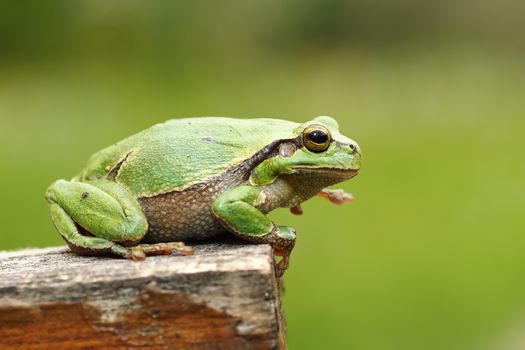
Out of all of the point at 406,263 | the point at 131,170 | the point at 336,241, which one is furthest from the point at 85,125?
the point at 131,170

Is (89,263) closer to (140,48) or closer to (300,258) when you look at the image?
(300,258)

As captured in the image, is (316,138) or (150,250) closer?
(150,250)

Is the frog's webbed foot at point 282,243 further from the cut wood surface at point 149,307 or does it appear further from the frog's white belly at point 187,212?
the cut wood surface at point 149,307

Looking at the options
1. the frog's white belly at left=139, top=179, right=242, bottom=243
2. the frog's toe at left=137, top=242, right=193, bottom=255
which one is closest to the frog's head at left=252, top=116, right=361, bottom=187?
the frog's white belly at left=139, top=179, right=242, bottom=243

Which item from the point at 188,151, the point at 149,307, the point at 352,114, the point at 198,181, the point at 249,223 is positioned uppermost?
the point at 188,151

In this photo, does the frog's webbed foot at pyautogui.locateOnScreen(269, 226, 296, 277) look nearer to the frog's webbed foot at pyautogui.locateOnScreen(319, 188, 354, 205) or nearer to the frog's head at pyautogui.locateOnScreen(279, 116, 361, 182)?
the frog's head at pyautogui.locateOnScreen(279, 116, 361, 182)

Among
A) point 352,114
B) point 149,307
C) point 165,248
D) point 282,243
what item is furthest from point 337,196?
point 352,114

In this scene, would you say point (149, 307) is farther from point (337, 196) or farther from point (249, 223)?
point (337, 196)
